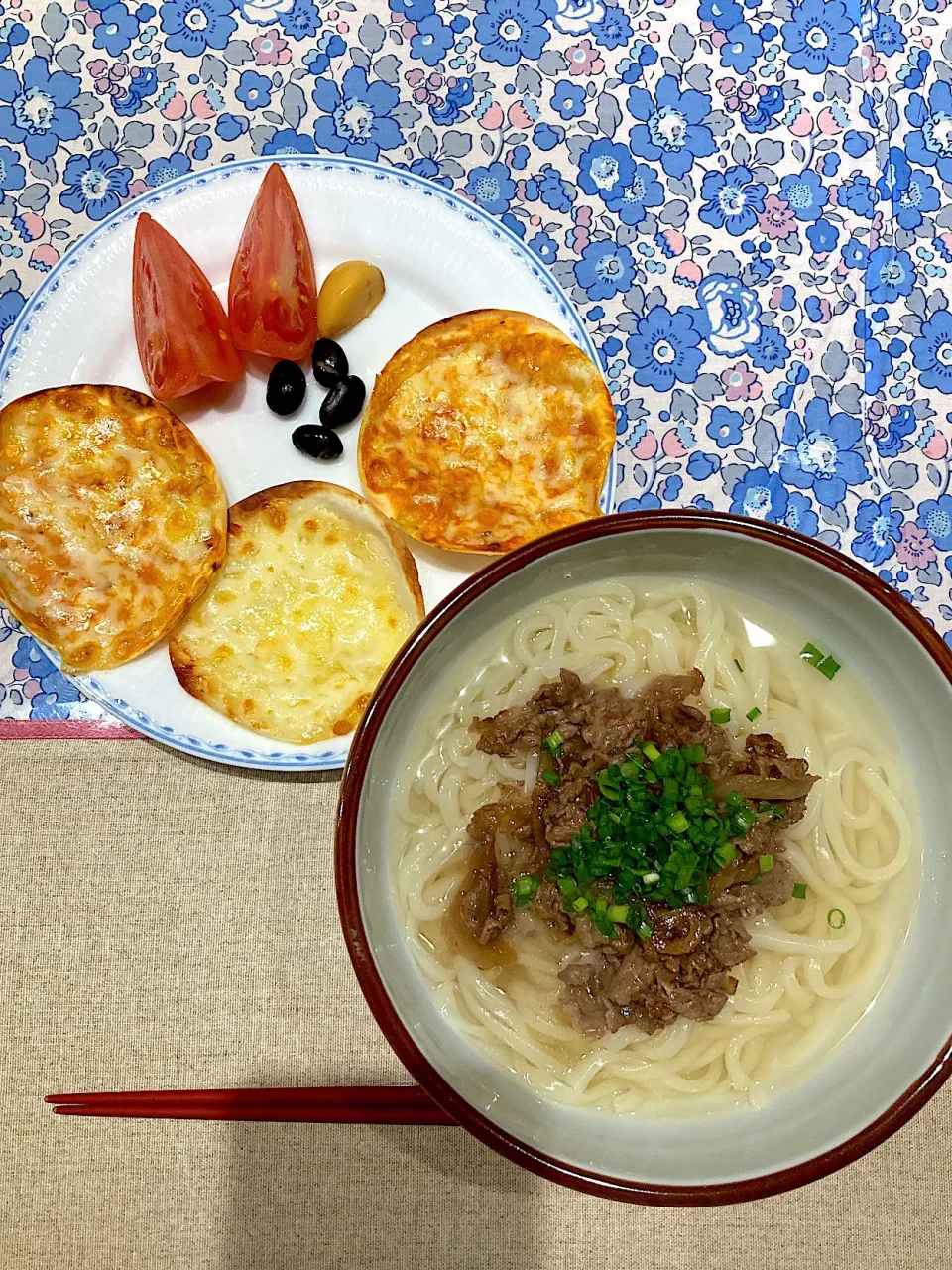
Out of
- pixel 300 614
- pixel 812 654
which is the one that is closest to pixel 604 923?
pixel 812 654

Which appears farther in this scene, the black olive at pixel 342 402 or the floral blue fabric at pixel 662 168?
the floral blue fabric at pixel 662 168

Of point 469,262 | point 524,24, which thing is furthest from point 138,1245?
point 524,24

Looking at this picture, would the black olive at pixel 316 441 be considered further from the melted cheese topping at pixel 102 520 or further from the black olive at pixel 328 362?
the melted cheese topping at pixel 102 520

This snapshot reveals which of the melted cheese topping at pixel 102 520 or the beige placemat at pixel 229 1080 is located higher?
the melted cheese topping at pixel 102 520

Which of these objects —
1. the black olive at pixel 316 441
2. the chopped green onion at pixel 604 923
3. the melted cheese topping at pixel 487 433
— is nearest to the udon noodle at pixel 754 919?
the chopped green onion at pixel 604 923

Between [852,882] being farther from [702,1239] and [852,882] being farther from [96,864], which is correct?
[96,864]

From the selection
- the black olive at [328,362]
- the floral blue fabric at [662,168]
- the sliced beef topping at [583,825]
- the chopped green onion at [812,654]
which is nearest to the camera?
the sliced beef topping at [583,825]

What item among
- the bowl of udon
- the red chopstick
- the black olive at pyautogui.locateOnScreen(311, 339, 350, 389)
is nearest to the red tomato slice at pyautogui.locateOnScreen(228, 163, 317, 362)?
the black olive at pyautogui.locateOnScreen(311, 339, 350, 389)
